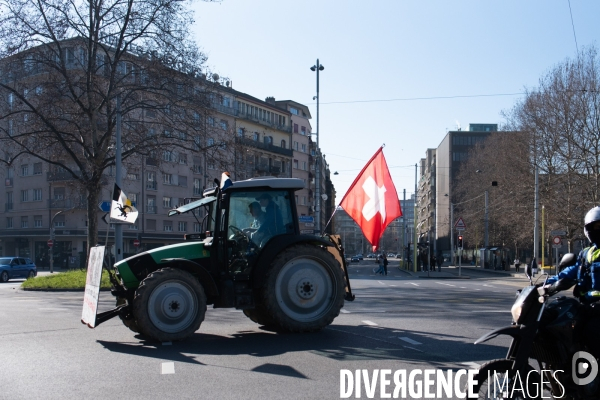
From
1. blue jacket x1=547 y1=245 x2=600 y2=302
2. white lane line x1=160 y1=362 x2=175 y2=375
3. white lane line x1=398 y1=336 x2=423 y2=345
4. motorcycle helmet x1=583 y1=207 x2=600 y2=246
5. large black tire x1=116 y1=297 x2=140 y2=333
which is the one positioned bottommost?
white lane line x1=398 y1=336 x2=423 y2=345

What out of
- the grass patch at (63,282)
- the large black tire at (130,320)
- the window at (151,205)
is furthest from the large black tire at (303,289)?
the window at (151,205)

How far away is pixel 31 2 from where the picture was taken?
88.1 feet

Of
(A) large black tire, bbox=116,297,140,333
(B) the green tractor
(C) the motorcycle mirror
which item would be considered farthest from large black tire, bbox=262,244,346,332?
(C) the motorcycle mirror

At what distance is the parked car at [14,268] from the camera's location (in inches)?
1488

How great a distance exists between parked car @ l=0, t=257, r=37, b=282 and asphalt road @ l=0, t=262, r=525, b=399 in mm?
27604

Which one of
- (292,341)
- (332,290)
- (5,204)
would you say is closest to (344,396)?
(292,341)

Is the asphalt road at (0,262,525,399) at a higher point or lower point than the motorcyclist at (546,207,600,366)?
lower

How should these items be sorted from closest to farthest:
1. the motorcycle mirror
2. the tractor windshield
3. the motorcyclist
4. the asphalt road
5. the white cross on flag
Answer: the motorcyclist
the motorcycle mirror
the asphalt road
the tractor windshield
the white cross on flag

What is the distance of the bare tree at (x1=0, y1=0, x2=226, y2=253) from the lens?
2719cm

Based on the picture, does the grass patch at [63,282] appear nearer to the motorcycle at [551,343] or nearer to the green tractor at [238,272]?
the green tractor at [238,272]

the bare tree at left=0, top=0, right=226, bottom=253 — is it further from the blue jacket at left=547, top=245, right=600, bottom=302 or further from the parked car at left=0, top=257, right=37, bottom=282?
the blue jacket at left=547, top=245, right=600, bottom=302

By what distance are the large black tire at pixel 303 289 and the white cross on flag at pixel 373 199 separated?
3.33m

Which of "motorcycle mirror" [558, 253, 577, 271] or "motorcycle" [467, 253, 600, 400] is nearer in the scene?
"motorcycle" [467, 253, 600, 400]

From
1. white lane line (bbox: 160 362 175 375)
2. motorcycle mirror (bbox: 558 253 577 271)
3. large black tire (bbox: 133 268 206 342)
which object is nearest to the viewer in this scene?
motorcycle mirror (bbox: 558 253 577 271)
